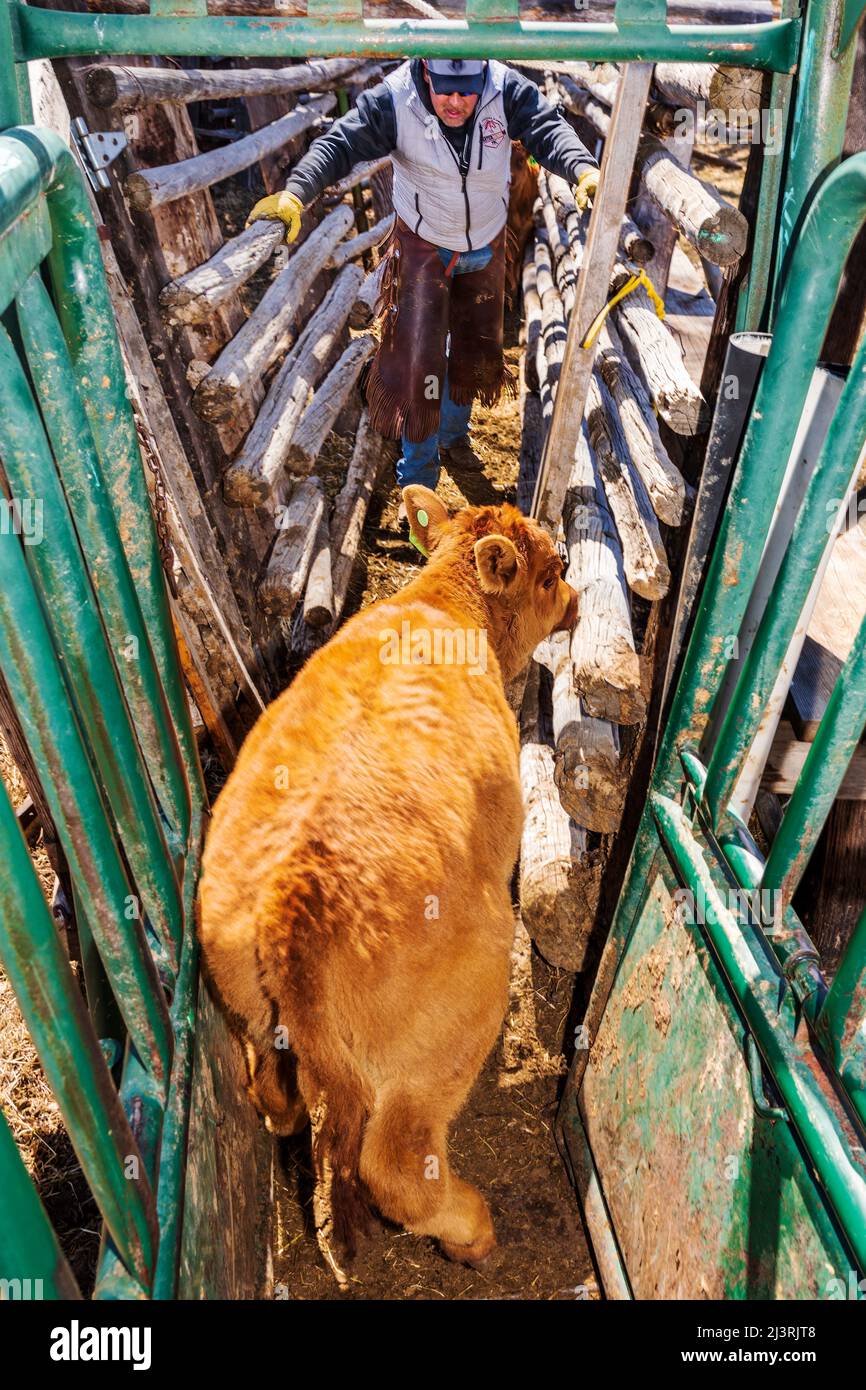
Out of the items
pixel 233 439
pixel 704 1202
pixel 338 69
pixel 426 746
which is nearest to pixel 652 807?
pixel 426 746

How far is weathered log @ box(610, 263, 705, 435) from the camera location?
3838mm

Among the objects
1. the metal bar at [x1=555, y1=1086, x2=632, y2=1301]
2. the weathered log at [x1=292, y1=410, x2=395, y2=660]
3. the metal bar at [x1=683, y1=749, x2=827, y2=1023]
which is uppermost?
the metal bar at [x1=683, y1=749, x2=827, y2=1023]

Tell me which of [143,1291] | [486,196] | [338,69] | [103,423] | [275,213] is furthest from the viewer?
[338,69]

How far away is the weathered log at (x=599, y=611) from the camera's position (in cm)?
367

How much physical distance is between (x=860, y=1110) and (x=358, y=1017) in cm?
108

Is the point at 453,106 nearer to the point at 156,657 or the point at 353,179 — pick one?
the point at 156,657

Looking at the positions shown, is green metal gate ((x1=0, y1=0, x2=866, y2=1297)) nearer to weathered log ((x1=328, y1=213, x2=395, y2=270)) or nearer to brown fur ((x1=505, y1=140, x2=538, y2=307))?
weathered log ((x1=328, y1=213, x2=395, y2=270))

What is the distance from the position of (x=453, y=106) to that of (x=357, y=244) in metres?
4.21

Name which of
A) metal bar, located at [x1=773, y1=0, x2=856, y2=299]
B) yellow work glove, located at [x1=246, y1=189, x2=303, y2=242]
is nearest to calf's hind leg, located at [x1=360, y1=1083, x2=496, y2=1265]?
metal bar, located at [x1=773, y1=0, x2=856, y2=299]

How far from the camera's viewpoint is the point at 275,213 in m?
4.72

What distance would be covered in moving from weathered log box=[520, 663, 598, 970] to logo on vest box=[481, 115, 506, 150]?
3492 mm

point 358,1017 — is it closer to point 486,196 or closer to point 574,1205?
point 574,1205

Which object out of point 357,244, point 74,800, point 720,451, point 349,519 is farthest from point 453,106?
point 74,800

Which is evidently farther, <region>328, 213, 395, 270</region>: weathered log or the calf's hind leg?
<region>328, 213, 395, 270</region>: weathered log
